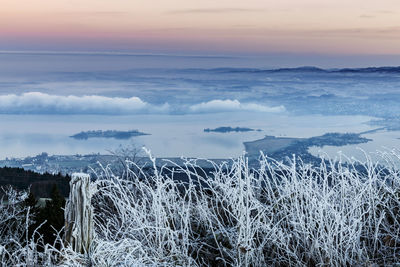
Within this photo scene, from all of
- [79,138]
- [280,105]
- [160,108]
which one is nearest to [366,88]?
[280,105]

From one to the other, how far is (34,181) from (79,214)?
65.2 ft

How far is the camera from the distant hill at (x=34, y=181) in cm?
2134

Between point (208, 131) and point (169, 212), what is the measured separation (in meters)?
84.5

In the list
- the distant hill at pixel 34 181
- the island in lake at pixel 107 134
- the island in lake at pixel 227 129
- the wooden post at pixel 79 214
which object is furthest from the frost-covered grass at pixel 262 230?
the island in lake at pixel 107 134

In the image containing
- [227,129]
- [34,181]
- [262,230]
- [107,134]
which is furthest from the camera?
[107,134]

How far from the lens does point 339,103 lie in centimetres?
9388

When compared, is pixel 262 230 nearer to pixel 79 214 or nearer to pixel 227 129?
pixel 79 214

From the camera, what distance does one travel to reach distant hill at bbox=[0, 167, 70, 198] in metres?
21.3

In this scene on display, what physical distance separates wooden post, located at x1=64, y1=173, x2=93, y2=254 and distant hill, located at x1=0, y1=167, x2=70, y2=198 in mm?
16105

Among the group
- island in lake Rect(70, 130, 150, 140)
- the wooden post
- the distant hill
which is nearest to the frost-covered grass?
the wooden post

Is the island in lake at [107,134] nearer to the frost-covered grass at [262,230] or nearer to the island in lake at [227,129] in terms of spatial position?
the island in lake at [227,129]

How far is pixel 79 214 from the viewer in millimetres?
4609

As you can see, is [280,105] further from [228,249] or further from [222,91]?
[228,249]

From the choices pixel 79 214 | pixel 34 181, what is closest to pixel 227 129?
pixel 34 181
